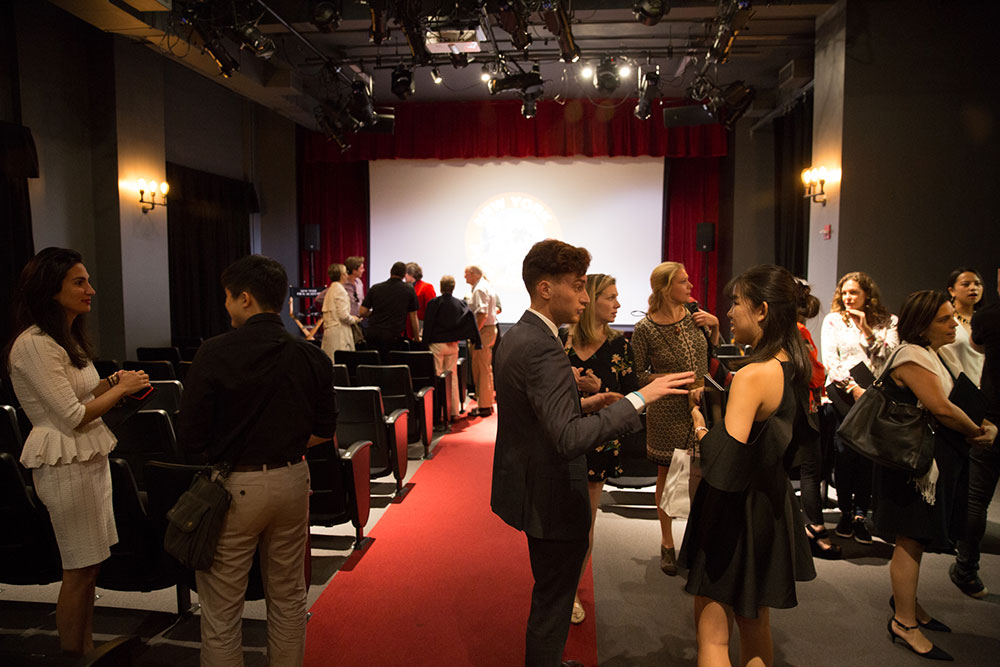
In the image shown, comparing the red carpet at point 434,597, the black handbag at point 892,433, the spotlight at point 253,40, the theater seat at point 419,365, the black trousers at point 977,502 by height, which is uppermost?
the spotlight at point 253,40

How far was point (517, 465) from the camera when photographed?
1956 millimetres

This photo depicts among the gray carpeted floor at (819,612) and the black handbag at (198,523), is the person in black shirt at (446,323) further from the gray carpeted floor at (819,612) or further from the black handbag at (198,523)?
the black handbag at (198,523)

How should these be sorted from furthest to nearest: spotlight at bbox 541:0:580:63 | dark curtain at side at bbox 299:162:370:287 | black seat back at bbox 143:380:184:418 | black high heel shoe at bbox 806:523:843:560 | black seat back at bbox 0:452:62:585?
dark curtain at side at bbox 299:162:370:287 → spotlight at bbox 541:0:580:63 → black seat back at bbox 143:380:184:418 → black high heel shoe at bbox 806:523:843:560 → black seat back at bbox 0:452:62:585

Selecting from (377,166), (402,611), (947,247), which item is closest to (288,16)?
(377,166)

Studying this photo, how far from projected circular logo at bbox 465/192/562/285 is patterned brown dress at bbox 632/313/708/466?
25.0 ft

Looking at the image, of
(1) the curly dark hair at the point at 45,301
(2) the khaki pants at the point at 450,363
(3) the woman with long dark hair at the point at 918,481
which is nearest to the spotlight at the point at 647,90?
(2) the khaki pants at the point at 450,363

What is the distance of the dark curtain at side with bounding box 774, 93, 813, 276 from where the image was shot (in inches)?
337

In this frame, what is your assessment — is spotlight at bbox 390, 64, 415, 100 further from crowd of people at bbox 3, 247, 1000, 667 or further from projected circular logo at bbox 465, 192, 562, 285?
crowd of people at bbox 3, 247, 1000, 667

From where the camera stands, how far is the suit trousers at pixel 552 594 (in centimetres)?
199

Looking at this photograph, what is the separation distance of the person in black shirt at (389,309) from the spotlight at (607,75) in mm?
3262

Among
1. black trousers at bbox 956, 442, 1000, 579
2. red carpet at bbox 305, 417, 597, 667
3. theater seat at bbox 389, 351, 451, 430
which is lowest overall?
red carpet at bbox 305, 417, 597, 667

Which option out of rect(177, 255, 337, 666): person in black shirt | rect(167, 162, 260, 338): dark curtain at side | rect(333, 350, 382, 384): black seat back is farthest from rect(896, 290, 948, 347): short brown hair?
rect(167, 162, 260, 338): dark curtain at side

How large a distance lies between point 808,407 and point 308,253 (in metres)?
11.0

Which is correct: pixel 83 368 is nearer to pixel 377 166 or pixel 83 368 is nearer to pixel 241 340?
pixel 241 340
